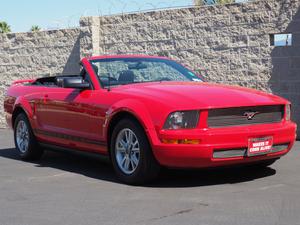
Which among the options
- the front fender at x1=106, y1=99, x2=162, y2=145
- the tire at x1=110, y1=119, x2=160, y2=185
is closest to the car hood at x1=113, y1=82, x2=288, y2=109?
the front fender at x1=106, y1=99, x2=162, y2=145

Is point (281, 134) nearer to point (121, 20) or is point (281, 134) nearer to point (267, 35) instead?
point (267, 35)

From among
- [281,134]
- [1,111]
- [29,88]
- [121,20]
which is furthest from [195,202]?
[1,111]

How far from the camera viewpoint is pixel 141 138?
684cm

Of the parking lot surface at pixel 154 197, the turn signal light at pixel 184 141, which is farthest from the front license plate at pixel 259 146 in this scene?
the turn signal light at pixel 184 141

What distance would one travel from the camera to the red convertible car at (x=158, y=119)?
659 centimetres

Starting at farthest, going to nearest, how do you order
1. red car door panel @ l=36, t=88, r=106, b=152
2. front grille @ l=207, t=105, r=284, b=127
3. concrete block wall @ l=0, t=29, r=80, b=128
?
concrete block wall @ l=0, t=29, r=80, b=128, red car door panel @ l=36, t=88, r=106, b=152, front grille @ l=207, t=105, r=284, b=127

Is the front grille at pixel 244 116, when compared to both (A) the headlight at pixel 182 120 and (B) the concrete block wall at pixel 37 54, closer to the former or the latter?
Result: (A) the headlight at pixel 182 120

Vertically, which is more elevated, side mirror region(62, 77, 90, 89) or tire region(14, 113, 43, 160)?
side mirror region(62, 77, 90, 89)

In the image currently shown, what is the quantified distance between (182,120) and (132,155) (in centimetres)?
82

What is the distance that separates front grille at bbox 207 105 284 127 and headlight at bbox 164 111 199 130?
16cm

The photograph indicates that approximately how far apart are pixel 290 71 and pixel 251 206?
229 inches

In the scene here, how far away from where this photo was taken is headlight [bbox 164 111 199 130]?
6590mm

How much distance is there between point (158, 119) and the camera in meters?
6.66

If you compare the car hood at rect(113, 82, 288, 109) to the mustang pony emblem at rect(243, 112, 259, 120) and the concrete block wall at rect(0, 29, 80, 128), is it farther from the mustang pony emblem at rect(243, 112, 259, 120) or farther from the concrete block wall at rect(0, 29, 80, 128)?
A: the concrete block wall at rect(0, 29, 80, 128)
